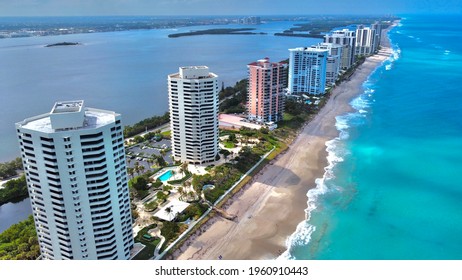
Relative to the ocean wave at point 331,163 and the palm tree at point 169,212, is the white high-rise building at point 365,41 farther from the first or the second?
Result: the palm tree at point 169,212

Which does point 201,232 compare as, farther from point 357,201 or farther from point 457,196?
point 457,196

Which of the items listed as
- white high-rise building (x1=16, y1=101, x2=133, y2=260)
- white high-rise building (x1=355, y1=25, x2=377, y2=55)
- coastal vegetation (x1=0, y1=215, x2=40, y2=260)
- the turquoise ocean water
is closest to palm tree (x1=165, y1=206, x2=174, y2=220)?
white high-rise building (x1=16, y1=101, x2=133, y2=260)

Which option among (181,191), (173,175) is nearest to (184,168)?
(173,175)

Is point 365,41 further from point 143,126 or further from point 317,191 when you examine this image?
point 317,191

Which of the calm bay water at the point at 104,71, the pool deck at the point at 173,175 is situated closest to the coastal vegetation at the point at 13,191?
the calm bay water at the point at 104,71

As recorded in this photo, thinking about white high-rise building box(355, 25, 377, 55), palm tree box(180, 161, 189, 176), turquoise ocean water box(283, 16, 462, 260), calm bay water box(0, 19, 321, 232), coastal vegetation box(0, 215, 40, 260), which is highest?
white high-rise building box(355, 25, 377, 55)

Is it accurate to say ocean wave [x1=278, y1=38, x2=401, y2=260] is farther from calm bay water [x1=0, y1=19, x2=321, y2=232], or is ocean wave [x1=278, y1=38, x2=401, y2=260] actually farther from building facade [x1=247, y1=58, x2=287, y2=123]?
calm bay water [x1=0, y1=19, x2=321, y2=232]
